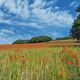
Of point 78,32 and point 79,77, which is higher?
point 78,32

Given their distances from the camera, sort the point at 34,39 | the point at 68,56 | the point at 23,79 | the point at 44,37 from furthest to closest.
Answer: the point at 44,37, the point at 34,39, the point at 68,56, the point at 23,79

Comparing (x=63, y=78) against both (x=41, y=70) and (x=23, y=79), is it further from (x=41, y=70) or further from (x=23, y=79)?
(x=23, y=79)

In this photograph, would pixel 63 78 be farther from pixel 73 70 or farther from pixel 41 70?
pixel 73 70

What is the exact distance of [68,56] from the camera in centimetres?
1060

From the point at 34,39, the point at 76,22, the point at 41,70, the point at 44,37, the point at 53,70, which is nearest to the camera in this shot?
the point at 41,70

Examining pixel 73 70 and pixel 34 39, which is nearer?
pixel 73 70

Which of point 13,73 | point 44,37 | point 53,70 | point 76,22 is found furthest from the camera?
point 44,37

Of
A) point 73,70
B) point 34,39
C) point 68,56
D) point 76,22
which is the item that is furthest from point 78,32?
point 73,70

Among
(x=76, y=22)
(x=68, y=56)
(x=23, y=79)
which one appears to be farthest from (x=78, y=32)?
(x=23, y=79)

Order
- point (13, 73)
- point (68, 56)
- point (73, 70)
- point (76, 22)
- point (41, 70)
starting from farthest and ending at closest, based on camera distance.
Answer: point (76, 22), point (68, 56), point (73, 70), point (41, 70), point (13, 73)

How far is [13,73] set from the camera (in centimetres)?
607

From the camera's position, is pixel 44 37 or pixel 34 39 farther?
pixel 44 37

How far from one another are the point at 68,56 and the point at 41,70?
4262mm

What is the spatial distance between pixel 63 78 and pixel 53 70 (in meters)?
0.74
